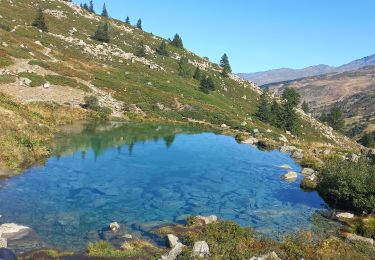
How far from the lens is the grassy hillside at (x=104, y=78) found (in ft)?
235

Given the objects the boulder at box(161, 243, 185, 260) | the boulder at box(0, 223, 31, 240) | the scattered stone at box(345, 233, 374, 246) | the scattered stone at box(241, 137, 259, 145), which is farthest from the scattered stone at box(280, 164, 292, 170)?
the boulder at box(0, 223, 31, 240)

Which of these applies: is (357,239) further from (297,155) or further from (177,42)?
(177,42)

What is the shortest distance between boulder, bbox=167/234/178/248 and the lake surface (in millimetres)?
3136

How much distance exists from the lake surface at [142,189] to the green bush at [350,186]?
5.12ft

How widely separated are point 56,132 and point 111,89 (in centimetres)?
3130

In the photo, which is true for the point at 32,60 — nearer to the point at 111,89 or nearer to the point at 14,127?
the point at 111,89

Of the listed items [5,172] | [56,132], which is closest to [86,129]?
[56,132]

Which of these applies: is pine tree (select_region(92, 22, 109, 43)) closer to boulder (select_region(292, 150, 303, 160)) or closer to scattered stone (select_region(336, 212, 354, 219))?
boulder (select_region(292, 150, 303, 160))

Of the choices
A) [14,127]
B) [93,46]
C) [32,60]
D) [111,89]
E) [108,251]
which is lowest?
[108,251]

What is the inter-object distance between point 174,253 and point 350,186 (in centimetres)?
1857

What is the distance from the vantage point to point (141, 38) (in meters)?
152

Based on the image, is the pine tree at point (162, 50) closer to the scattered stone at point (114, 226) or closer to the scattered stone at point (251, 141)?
the scattered stone at point (251, 141)

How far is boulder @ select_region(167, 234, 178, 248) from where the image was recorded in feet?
78.8

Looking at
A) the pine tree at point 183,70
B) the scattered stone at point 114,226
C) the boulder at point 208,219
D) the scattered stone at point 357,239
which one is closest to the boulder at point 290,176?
the scattered stone at point 357,239
